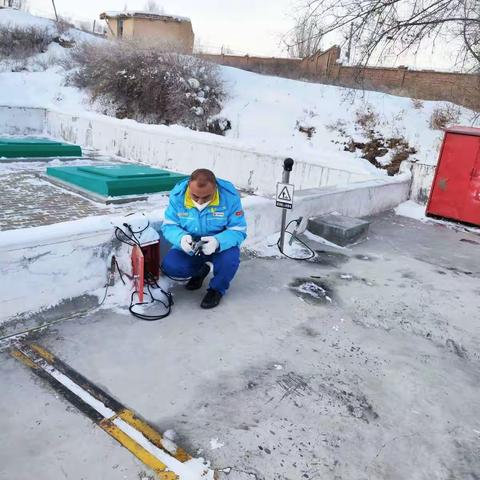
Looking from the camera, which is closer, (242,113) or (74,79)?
(242,113)

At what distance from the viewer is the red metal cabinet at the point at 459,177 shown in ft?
23.4

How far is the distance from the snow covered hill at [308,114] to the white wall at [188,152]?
39.5 inches

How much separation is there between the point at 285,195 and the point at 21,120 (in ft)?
41.2

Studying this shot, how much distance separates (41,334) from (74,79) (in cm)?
1954

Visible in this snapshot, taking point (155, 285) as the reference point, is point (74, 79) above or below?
above

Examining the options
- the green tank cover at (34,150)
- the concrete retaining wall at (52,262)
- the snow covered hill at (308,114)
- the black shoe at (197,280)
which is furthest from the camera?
the snow covered hill at (308,114)

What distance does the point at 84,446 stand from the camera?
7.34ft

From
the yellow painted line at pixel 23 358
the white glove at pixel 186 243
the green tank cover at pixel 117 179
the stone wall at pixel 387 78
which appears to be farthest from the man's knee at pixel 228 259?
the stone wall at pixel 387 78

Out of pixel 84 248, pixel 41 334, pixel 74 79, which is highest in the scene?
pixel 74 79

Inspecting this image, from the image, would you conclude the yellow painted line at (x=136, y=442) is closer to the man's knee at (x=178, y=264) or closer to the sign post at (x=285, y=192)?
the man's knee at (x=178, y=264)

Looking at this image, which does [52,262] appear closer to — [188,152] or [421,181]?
[421,181]

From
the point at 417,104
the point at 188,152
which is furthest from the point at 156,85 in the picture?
the point at 417,104

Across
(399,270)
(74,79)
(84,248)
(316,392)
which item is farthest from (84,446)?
(74,79)

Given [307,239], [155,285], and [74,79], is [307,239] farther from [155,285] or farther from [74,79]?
[74,79]
